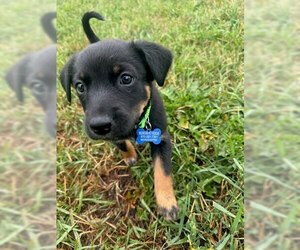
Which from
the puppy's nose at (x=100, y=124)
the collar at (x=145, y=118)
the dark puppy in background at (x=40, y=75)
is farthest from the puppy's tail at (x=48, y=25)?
the collar at (x=145, y=118)

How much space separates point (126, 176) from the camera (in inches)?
85.6

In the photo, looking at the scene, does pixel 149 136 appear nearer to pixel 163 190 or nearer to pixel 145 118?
pixel 145 118

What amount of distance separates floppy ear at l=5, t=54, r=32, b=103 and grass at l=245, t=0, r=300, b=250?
A: 0.90 meters

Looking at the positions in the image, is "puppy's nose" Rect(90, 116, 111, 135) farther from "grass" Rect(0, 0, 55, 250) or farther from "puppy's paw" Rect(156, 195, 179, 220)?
"puppy's paw" Rect(156, 195, 179, 220)

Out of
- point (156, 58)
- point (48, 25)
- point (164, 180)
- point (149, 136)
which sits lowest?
point (164, 180)

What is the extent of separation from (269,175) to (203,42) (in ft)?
3.10

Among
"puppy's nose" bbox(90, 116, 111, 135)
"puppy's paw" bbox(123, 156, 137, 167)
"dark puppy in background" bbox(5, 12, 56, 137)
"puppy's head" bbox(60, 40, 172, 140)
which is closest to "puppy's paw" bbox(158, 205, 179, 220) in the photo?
"puppy's paw" bbox(123, 156, 137, 167)

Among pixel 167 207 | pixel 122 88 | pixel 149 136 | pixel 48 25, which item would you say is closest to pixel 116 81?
pixel 122 88

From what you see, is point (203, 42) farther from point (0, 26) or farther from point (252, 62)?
point (0, 26)

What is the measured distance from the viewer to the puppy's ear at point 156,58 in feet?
5.89

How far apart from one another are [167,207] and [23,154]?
2.86 ft

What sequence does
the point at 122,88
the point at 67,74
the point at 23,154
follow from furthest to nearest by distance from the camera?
the point at 67,74, the point at 122,88, the point at 23,154

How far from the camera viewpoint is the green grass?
1.95 m

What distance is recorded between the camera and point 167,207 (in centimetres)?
198
